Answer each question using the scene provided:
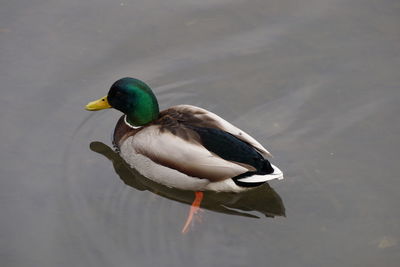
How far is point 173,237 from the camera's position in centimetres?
604

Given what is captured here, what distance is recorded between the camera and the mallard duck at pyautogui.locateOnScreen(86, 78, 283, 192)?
20.3 feet

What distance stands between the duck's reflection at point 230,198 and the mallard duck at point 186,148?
0.11m

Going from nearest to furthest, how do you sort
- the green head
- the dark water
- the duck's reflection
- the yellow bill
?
1. the dark water
2. the duck's reflection
3. the green head
4. the yellow bill

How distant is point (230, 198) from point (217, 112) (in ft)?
4.21

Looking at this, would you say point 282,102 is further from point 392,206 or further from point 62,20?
point 62,20

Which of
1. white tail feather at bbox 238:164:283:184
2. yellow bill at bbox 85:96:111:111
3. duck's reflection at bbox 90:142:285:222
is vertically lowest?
duck's reflection at bbox 90:142:285:222

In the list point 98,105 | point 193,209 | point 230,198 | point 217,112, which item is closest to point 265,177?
point 230,198

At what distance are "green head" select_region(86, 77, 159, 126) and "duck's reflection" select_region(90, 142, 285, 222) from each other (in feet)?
2.00

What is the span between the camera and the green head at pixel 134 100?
6.72m

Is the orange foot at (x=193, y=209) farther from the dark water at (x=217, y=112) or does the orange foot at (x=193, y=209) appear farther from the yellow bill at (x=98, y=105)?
the yellow bill at (x=98, y=105)

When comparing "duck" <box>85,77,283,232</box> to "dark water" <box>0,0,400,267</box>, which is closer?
"dark water" <box>0,0,400,267</box>

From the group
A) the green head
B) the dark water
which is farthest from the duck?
the dark water

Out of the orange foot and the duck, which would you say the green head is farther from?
the orange foot

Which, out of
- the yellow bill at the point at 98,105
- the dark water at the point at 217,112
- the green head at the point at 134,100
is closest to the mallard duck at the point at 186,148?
the green head at the point at 134,100
